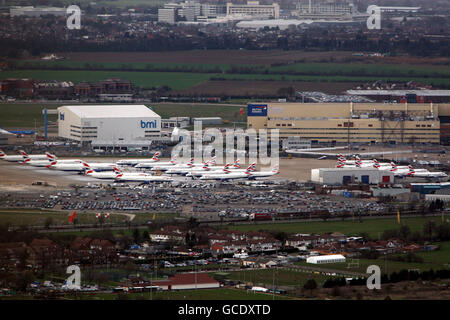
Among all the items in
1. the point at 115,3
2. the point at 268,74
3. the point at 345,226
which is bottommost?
the point at 345,226

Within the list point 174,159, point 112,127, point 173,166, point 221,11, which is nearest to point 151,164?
point 173,166

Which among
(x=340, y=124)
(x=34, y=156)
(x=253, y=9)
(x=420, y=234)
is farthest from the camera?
(x=253, y=9)

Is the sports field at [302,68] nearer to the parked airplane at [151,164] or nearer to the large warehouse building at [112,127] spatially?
Result: the large warehouse building at [112,127]

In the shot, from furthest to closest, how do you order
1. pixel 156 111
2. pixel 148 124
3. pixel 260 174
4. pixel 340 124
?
pixel 156 111
pixel 340 124
pixel 148 124
pixel 260 174

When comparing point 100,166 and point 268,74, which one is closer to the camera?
point 100,166

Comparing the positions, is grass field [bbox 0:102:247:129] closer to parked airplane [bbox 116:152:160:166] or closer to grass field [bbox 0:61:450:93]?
grass field [bbox 0:61:450:93]

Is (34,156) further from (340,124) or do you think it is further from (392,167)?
(340,124)

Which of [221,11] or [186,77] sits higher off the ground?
[221,11]

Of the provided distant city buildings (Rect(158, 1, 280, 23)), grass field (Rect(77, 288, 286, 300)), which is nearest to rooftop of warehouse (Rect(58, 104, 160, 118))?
grass field (Rect(77, 288, 286, 300))

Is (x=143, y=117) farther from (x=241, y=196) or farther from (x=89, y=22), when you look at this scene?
(x=89, y=22)
